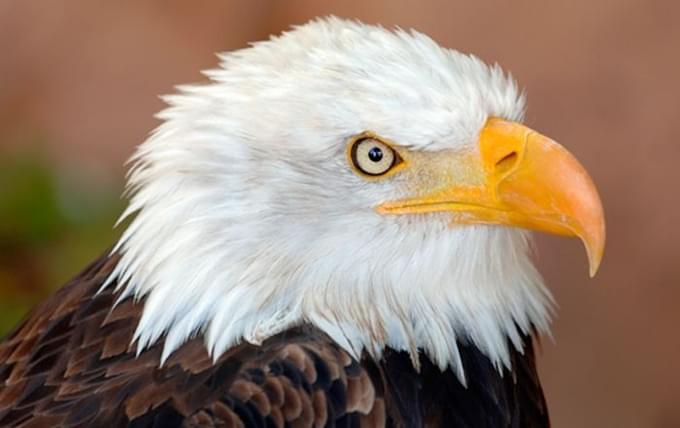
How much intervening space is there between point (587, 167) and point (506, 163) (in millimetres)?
2153

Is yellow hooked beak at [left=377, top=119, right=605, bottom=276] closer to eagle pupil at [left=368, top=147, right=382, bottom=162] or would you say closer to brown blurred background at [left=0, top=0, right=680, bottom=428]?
eagle pupil at [left=368, top=147, right=382, bottom=162]

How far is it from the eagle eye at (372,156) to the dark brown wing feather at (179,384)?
259 millimetres

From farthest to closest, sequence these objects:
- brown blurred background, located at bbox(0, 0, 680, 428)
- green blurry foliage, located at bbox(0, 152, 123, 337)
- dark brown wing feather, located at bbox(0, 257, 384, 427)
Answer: green blurry foliage, located at bbox(0, 152, 123, 337) < brown blurred background, located at bbox(0, 0, 680, 428) < dark brown wing feather, located at bbox(0, 257, 384, 427)

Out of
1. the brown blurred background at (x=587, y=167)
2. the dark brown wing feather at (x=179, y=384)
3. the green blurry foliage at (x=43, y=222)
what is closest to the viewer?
the dark brown wing feather at (x=179, y=384)

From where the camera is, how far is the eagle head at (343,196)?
6.47 feet

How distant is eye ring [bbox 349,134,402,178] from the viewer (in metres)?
1.98

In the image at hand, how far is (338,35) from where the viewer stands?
82.4 inches

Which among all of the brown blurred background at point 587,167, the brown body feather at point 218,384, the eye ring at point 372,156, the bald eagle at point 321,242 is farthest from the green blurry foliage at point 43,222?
the eye ring at point 372,156

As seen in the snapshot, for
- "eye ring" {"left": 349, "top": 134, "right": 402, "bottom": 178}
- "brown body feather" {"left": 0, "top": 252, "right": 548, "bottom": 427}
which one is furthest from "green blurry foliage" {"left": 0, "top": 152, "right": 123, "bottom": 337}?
"eye ring" {"left": 349, "top": 134, "right": 402, "bottom": 178}

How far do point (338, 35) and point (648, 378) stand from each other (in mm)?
2323

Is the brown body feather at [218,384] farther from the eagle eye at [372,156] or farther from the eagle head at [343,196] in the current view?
the eagle eye at [372,156]

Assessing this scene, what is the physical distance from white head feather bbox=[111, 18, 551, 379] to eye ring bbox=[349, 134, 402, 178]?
0.02 meters

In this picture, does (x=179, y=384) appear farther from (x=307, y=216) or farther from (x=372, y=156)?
(x=372, y=156)

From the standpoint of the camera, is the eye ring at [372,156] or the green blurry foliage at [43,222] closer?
the eye ring at [372,156]
